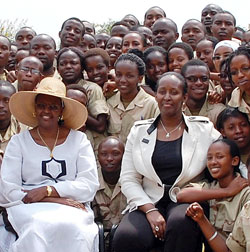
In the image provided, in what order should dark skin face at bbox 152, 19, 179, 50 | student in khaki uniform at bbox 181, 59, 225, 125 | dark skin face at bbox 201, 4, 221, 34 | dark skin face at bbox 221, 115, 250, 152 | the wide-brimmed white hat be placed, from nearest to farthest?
the wide-brimmed white hat < dark skin face at bbox 221, 115, 250, 152 < student in khaki uniform at bbox 181, 59, 225, 125 < dark skin face at bbox 152, 19, 179, 50 < dark skin face at bbox 201, 4, 221, 34

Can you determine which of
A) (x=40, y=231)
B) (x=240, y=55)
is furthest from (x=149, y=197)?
(x=240, y=55)

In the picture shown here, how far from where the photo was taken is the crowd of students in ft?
14.2

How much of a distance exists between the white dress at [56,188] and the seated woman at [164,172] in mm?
297

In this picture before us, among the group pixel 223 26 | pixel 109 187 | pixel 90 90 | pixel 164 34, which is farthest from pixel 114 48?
pixel 109 187

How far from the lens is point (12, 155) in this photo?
457 centimetres

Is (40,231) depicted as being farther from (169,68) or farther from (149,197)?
(169,68)

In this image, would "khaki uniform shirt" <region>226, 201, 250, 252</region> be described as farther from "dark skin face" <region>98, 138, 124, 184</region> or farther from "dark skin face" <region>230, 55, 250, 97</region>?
"dark skin face" <region>98, 138, 124, 184</region>

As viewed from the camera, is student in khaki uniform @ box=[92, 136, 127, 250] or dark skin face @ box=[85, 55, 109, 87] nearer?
student in khaki uniform @ box=[92, 136, 127, 250]

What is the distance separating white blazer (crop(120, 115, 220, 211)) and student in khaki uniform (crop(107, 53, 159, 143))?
777mm

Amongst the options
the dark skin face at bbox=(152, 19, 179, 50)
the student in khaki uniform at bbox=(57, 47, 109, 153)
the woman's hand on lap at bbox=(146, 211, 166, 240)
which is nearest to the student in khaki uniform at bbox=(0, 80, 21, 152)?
the student in khaki uniform at bbox=(57, 47, 109, 153)

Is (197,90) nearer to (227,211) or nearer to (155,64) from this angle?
(155,64)

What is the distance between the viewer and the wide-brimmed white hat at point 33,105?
4.66m

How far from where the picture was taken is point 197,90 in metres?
5.55

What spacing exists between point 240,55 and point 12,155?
2200 mm
